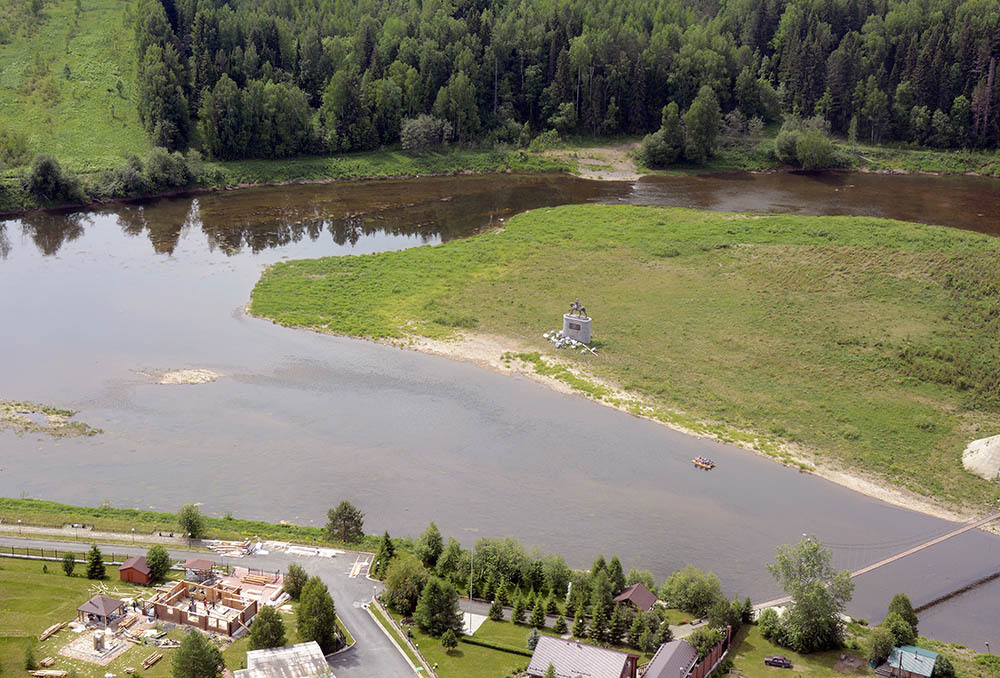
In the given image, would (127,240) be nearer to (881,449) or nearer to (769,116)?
(881,449)

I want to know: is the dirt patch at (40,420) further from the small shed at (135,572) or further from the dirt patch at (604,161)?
the dirt patch at (604,161)

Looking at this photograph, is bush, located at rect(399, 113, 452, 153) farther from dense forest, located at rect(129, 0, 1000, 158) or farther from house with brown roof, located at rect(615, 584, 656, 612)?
house with brown roof, located at rect(615, 584, 656, 612)

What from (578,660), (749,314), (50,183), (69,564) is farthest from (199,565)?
(50,183)

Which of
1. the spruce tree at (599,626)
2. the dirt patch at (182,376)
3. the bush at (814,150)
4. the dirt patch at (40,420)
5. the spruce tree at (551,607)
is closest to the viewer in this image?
the spruce tree at (599,626)

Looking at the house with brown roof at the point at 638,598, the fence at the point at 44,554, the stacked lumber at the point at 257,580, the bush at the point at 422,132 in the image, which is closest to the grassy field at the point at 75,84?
the bush at the point at 422,132

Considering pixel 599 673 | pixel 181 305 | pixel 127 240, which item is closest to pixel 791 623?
pixel 599 673
